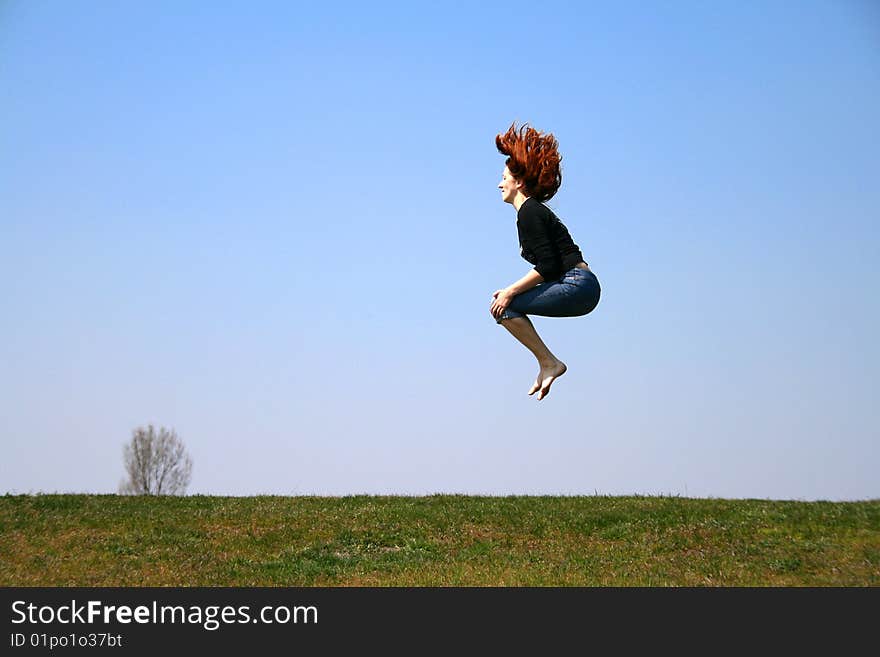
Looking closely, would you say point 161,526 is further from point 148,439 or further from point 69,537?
point 148,439

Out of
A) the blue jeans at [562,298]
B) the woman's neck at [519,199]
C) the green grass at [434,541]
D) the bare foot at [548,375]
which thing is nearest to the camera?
the blue jeans at [562,298]

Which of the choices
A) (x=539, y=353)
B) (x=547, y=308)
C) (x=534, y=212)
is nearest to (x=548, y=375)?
(x=539, y=353)

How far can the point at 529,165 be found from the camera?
9719 mm

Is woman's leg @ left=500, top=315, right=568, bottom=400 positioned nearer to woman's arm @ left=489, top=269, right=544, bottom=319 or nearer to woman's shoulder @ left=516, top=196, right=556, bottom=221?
woman's arm @ left=489, top=269, right=544, bottom=319

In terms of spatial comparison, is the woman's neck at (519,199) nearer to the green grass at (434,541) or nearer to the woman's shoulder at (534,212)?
the woman's shoulder at (534,212)

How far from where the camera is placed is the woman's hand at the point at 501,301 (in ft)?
31.2

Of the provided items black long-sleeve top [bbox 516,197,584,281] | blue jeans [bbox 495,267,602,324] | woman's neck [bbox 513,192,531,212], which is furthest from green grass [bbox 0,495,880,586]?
woman's neck [bbox 513,192,531,212]

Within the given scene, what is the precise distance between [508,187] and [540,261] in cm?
81

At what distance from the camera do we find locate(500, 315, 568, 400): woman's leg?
9.59 m

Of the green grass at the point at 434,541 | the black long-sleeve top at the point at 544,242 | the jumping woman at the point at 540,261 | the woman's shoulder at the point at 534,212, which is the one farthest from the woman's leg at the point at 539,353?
the green grass at the point at 434,541

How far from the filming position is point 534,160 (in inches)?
383

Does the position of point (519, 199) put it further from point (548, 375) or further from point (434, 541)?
point (434, 541)

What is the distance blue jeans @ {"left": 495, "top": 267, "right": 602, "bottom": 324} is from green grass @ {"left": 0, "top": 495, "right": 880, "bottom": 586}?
9016 millimetres

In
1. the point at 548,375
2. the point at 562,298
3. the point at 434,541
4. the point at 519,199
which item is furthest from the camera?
the point at 434,541
